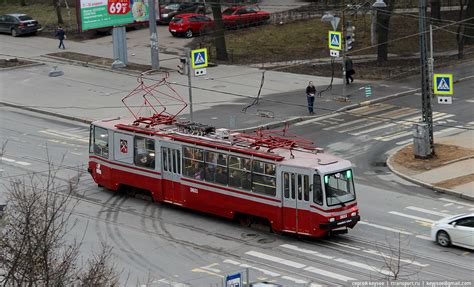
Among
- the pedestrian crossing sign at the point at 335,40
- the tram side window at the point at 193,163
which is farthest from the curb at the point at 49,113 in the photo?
the tram side window at the point at 193,163

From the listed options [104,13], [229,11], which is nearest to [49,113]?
[104,13]

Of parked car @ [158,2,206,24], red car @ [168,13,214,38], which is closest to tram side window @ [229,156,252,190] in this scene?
red car @ [168,13,214,38]

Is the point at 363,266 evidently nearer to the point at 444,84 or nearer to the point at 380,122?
the point at 444,84

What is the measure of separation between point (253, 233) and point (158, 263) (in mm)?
3931

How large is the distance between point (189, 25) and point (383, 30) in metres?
15.7

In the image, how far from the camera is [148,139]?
111 ft

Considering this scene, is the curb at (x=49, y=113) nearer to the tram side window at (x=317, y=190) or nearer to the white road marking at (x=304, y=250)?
the white road marking at (x=304, y=250)

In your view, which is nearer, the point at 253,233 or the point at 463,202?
the point at 253,233

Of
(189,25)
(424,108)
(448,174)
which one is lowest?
(448,174)

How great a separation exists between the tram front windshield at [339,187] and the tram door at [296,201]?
0.61m

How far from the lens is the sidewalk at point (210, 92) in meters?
47.9

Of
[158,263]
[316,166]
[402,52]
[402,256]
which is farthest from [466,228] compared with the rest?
[402,52]

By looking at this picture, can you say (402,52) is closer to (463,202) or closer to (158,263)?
(463,202)

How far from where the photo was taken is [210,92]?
53438 mm
